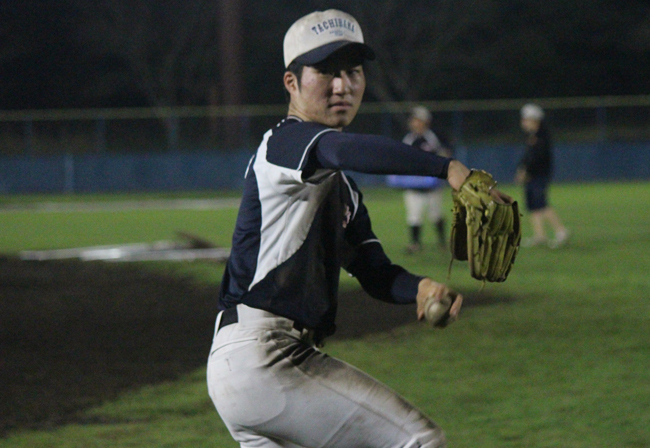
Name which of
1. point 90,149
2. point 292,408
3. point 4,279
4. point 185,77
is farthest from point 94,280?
point 185,77

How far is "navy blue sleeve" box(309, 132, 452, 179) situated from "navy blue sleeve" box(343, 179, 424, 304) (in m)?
0.69

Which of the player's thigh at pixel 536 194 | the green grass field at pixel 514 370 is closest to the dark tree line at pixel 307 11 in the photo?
the player's thigh at pixel 536 194

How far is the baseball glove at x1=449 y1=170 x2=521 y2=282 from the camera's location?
2596mm

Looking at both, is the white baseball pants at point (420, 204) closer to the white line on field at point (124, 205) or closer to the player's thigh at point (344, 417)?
the white line on field at point (124, 205)

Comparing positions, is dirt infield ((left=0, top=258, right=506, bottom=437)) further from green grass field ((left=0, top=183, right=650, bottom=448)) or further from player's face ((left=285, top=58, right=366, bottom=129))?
player's face ((left=285, top=58, right=366, bottom=129))

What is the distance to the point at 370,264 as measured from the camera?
134 inches

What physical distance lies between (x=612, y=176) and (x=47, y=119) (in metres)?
19.1

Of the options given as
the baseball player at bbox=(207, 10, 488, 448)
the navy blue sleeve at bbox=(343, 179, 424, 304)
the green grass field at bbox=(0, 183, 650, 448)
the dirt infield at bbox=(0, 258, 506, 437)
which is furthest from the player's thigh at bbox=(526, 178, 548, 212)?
the baseball player at bbox=(207, 10, 488, 448)

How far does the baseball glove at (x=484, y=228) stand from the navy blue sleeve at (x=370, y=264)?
413 millimetres

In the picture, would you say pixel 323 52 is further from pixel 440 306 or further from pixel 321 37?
pixel 440 306

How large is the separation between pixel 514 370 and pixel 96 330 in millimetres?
4010

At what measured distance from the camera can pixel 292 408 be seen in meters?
2.85

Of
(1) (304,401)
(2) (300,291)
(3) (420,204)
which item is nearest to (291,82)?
(2) (300,291)

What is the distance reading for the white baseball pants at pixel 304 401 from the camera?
9.37 feet
